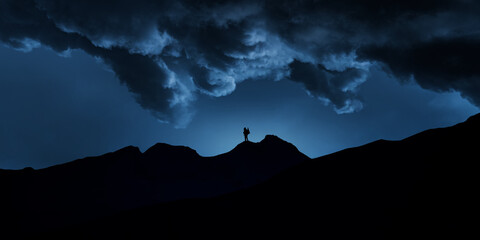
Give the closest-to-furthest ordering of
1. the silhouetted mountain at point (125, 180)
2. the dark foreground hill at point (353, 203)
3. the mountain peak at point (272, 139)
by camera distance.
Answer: the dark foreground hill at point (353, 203) < the silhouetted mountain at point (125, 180) < the mountain peak at point (272, 139)

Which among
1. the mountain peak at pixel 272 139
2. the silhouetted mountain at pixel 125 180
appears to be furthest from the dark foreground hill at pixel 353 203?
the mountain peak at pixel 272 139

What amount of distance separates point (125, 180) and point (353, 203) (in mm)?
62212

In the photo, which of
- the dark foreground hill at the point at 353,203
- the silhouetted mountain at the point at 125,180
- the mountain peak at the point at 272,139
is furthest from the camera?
the mountain peak at the point at 272,139

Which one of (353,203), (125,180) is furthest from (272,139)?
(353,203)

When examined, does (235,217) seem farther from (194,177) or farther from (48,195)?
(48,195)

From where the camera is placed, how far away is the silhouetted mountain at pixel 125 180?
64188 millimetres

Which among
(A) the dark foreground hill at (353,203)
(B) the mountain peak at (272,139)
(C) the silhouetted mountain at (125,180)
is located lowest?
(A) the dark foreground hill at (353,203)

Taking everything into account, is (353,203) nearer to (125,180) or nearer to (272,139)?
(272,139)

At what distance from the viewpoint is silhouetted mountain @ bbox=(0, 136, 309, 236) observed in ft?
211

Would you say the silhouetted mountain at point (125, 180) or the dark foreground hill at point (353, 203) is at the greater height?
the silhouetted mountain at point (125, 180)

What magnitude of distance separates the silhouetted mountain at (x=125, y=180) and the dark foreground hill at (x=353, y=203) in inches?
1416

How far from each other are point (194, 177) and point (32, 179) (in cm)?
3926

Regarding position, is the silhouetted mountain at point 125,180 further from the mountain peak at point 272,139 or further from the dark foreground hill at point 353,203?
the dark foreground hill at point 353,203

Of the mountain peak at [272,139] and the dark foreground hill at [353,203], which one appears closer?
the dark foreground hill at [353,203]
